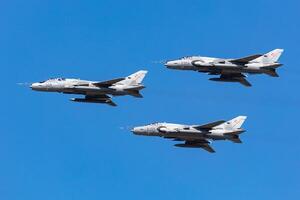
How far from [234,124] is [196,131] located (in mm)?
6011

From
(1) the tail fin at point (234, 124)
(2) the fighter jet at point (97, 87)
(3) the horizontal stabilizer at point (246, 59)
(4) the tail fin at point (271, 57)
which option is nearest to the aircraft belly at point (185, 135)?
(1) the tail fin at point (234, 124)

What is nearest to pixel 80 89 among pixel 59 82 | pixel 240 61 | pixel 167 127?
pixel 59 82

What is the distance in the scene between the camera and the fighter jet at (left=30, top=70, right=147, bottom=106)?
145 meters

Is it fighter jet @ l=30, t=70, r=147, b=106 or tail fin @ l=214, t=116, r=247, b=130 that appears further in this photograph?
fighter jet @ l=30, t=70, r=147, b=106

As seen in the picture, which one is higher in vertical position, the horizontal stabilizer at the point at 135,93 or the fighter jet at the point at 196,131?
the horizontal stabilizer at the point at 135,93

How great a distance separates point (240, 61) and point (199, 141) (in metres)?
13.1

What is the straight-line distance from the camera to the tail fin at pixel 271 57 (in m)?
145

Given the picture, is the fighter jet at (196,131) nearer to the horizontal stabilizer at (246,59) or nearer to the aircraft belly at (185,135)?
the aircraft belly at (185,135)

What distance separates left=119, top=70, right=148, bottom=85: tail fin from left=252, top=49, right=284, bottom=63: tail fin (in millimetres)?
16632

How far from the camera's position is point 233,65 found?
14525cm

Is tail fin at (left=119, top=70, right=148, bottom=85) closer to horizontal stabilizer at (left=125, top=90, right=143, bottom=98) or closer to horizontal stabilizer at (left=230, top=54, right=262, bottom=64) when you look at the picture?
horizontal stabilizer at (left=125, top=90, right=143, bottom=98)

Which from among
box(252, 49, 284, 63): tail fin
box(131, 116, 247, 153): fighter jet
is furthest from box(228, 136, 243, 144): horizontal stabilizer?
box(252, 49, 284, 63): tail fin

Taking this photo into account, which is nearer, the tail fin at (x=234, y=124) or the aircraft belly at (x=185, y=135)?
the aircraft belly at (x=185, y=135)

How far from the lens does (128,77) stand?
148 metres
